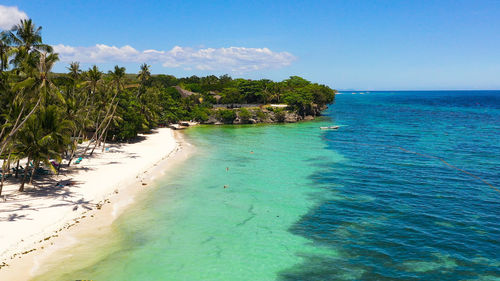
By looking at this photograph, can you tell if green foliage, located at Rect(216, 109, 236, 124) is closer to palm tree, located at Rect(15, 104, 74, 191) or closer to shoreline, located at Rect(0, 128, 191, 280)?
shoreline, located at Rect(0, 128, 191, 280)

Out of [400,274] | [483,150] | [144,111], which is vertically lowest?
[400,274]

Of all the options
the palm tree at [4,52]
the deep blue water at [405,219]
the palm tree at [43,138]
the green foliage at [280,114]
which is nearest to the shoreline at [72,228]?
the palm tree at [43,138]

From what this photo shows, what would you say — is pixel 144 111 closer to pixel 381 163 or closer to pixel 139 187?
pixel 139 187

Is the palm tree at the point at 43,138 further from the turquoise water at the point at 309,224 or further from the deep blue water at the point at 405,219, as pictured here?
the deep blue water at the point at 405,219

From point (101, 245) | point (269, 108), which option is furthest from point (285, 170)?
point (269, 108)

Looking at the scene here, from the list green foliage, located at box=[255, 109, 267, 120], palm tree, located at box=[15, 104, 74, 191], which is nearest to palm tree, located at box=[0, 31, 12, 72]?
→ palm tree, located at box=[15, 104, 74, 191]

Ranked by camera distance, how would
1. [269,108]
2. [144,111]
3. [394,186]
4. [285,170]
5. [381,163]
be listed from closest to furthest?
1. [394,186]
2. [285,170]
3. [381,163]
4. [144,111]
5. [269,108]

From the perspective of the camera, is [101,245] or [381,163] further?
[381,163]

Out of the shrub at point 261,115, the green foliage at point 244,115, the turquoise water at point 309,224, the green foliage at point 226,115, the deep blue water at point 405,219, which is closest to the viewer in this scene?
the turquoise water at point 309,224
